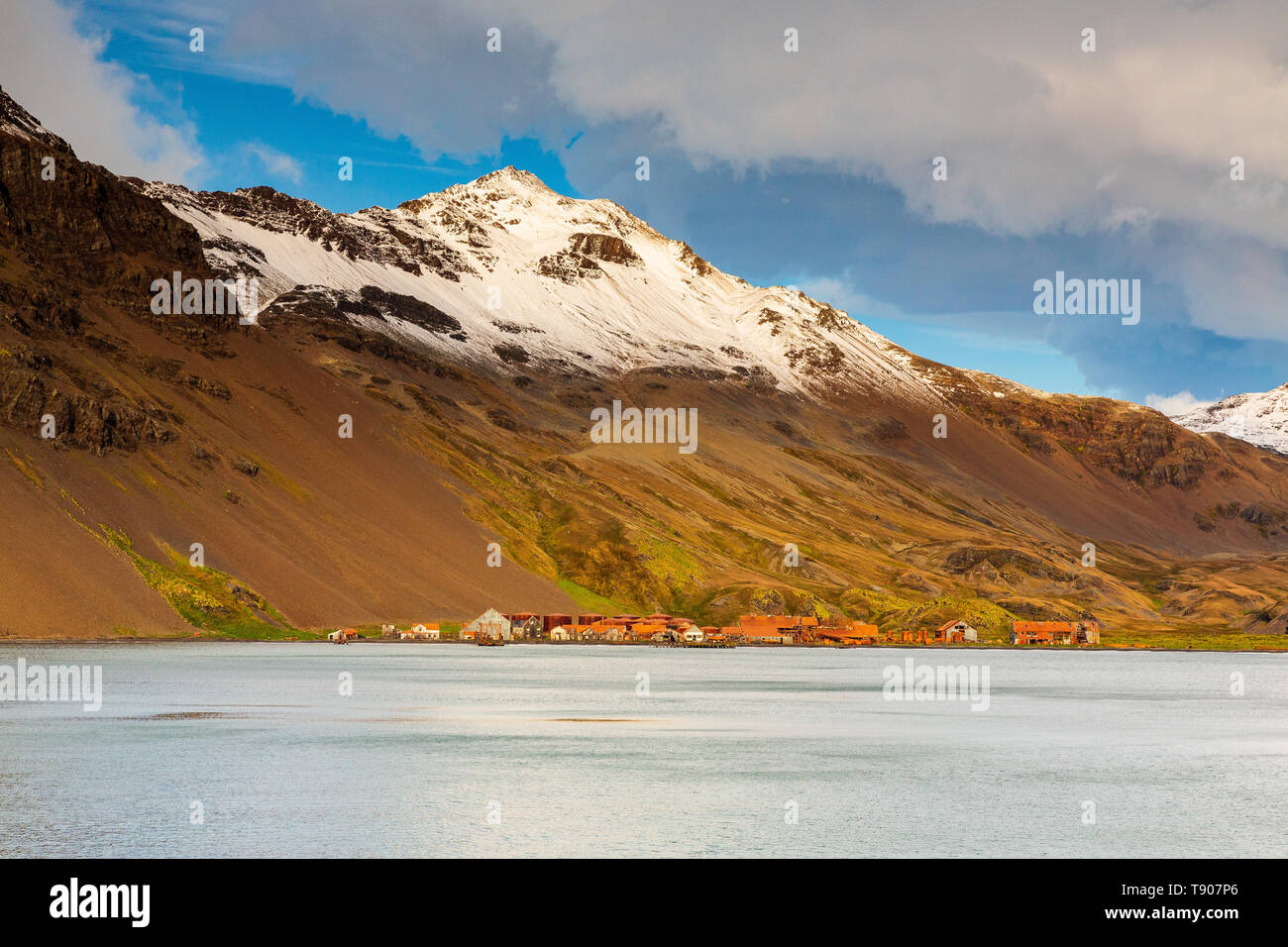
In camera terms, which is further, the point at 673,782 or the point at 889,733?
the point at 889,733

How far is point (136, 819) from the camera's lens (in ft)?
168

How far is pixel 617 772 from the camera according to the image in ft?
218

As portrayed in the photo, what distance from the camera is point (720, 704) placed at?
Result: 110m

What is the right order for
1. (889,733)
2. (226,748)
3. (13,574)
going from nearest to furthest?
(226,748)
(889,733)
(13,574)

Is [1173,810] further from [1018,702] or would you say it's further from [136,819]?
[1018,702]

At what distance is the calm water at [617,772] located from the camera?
4953 centimetres

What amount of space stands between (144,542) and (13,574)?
2588 cm

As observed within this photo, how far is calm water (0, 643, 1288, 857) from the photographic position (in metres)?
49.5

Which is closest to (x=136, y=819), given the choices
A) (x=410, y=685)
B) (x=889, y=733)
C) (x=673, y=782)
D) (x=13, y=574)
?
(x=673, y=782)

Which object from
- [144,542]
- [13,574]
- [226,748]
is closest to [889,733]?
[226,748]
